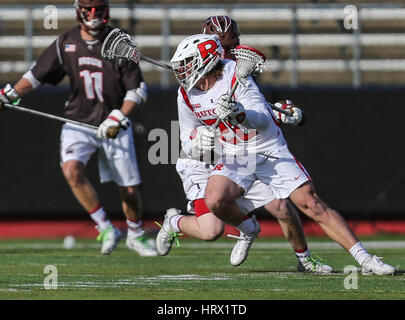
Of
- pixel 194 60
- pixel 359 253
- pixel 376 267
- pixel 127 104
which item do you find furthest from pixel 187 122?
pixel 127 104

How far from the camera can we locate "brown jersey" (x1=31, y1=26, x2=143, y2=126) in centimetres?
982

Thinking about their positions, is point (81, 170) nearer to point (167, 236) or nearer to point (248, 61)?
point (167, 236)

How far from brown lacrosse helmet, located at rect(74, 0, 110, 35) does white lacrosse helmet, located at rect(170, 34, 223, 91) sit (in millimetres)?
2580

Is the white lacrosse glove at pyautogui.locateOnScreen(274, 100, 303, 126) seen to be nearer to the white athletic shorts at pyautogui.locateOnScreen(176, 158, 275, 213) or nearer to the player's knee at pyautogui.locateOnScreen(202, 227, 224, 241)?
the white athletic shorts at pyautogui.locateOnScreen(176, 158, 275, 213)

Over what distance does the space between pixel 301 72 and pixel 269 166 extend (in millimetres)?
7373

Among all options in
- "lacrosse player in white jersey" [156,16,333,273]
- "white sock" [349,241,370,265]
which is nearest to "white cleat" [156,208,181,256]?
"lacrosse player in white jersey" [156,16,333,273]

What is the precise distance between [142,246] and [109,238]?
37cm

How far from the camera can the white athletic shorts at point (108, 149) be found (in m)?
9.74

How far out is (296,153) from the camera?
1271 cm

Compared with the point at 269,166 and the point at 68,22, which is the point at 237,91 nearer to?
the point at 269,166

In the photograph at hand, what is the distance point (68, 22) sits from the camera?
48.2ft

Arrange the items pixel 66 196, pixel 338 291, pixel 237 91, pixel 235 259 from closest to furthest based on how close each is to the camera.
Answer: pixel 338 291, pixel 237 91, pixel 235 259, pixel 66 196
